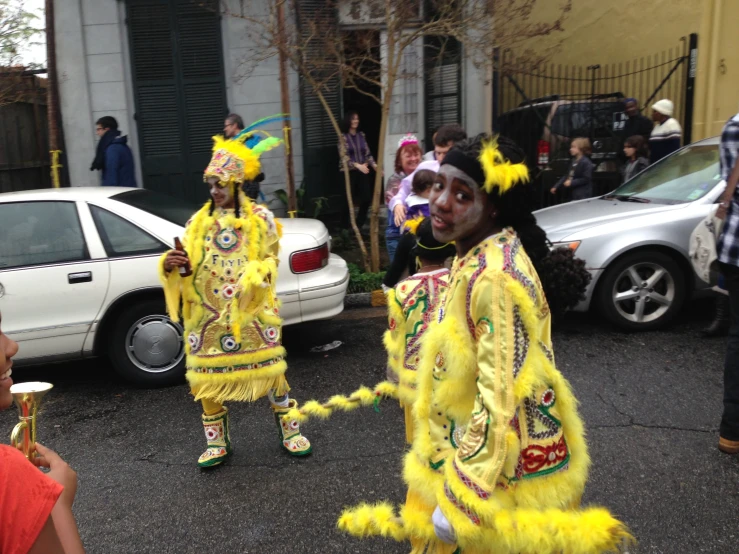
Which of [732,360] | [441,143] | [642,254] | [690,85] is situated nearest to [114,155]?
[441,143]

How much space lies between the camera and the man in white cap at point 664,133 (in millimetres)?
9227

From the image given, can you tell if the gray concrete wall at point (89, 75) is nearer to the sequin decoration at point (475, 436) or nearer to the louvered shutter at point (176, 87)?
the louvered shutter at point (176, 87)

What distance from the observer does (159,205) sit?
19.2 ft

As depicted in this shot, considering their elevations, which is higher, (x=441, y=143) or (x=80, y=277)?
(x=441, y=143)

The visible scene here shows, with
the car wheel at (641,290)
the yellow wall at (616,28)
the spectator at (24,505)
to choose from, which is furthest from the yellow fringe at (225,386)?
the yellow wall at (616,28)

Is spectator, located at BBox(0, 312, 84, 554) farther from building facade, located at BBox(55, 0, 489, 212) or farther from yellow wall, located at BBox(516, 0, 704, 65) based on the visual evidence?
yellow wall, located at BBox(516, 0, 704, 65)

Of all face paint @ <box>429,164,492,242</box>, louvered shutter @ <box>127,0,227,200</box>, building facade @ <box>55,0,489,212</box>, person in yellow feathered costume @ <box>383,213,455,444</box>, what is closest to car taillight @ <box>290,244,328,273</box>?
person in yellow feathered costume @ <box>383,213,455,444</box>

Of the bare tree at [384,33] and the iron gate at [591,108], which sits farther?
the iron gate at [591,108]

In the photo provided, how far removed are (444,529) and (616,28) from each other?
1322cm

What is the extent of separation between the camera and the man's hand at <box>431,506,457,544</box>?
6.16ft

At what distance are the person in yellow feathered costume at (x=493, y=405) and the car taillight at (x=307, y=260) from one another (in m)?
3.54

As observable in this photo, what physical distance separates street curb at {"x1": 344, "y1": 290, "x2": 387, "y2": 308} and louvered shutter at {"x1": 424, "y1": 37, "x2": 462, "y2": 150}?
4.07 m

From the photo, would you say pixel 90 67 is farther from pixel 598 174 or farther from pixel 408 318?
pixel 408 318

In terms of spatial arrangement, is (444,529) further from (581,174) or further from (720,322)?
(581,174)
